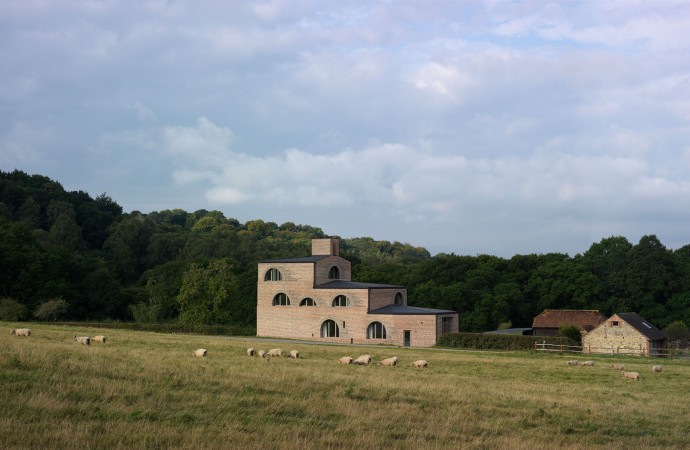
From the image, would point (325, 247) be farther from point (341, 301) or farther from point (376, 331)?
point (376, 331)

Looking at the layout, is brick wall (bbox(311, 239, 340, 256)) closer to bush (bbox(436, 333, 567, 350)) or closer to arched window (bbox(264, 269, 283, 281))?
arched window (bbox(264, 269, 283, 281))

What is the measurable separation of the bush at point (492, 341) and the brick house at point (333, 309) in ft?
6.54

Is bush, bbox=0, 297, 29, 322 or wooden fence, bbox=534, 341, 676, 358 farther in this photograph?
bush, bbox=0, 297, 29, 322

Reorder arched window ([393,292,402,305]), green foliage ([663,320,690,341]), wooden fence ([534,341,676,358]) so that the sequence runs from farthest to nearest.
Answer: green foliage ([663,320,690,341]), arched window ([393,292,402,305]), wooden fence ([534,341,676,358])

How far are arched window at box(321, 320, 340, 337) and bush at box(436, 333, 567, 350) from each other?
38.8 feet

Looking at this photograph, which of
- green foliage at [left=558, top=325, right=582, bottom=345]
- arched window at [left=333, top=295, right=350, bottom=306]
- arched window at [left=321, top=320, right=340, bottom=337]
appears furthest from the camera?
arched window at [left=321, top=320, right=340, bottom=337]

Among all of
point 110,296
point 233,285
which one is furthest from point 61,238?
point 233,285

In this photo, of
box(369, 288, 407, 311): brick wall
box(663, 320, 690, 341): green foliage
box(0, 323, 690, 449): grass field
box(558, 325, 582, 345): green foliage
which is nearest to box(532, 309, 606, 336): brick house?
box(663, 320, 690, 341): green foliage

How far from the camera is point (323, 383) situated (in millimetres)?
22766

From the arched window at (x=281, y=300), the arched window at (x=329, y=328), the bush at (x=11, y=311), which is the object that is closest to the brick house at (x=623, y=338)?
the arched window at (x=329, y=328)

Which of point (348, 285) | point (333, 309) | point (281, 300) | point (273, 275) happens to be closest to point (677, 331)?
point (348, 285)

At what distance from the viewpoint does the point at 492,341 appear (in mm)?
56719

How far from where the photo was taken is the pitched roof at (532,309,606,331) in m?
74.5

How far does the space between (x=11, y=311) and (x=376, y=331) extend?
35.5 meters
